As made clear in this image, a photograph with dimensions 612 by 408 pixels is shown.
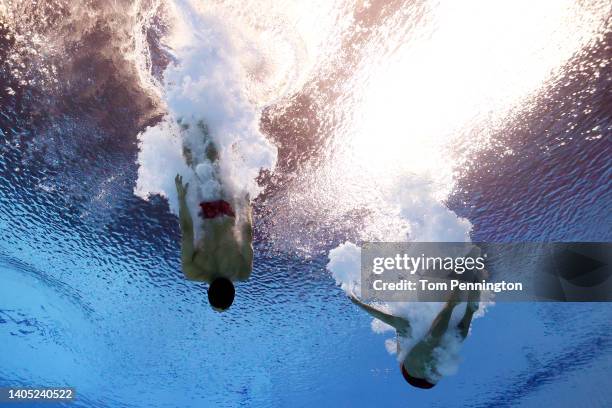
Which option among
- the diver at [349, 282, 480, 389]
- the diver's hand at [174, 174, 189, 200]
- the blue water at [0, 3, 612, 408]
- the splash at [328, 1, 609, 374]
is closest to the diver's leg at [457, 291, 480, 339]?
the diver at [349, 282, 480, 389]

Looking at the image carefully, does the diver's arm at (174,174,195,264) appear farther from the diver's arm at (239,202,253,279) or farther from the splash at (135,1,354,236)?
the diver's arm at (239,202,253,279)

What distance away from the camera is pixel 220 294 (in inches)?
163

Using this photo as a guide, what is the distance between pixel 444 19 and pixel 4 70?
6.31 metres

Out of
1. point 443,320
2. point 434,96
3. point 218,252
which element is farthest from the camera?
point 434,96

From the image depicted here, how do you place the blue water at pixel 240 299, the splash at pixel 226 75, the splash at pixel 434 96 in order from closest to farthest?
the splash at pixel 226 75
the splash at pixel 434 96
the blue water at pixel 240 299

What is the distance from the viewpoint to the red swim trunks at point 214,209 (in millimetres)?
4332

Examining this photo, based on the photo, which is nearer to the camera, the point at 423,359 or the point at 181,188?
the point at 181,188

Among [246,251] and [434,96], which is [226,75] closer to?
[246,251]

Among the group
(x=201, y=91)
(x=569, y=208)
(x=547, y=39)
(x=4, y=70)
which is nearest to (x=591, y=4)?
(x=547, y=39)

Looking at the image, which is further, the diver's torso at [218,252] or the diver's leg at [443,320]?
the diver's leg at [443,320]

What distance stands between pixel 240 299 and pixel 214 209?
6714mm

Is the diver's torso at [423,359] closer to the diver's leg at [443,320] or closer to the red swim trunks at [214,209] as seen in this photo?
the diver's leg at [443,320]

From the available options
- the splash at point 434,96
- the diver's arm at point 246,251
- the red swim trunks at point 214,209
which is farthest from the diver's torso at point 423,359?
the red swim trunks at point 214,209

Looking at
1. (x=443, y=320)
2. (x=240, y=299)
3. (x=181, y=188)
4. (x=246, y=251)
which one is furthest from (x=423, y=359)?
(x=240, y=299)
